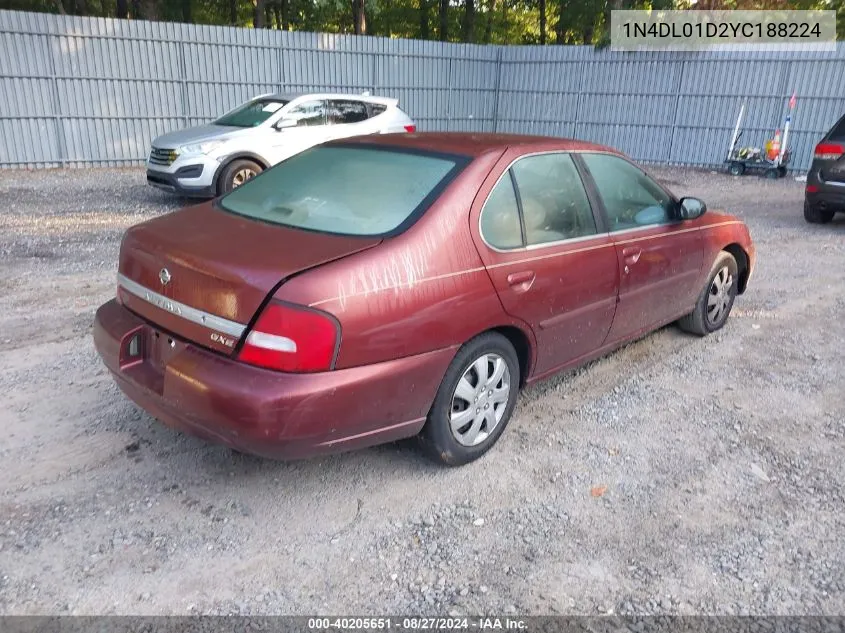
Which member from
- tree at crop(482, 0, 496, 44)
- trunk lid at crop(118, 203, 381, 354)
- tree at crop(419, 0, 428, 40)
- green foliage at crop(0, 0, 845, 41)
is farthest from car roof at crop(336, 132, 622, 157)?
tree at crop(482, 0, 496, 44)

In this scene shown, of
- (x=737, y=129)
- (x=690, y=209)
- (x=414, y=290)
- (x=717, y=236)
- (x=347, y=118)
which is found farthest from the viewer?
(x=737, y=129)

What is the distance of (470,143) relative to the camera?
12.0 ft

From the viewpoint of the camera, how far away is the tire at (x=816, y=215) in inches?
388

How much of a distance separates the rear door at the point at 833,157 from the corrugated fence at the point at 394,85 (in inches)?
272

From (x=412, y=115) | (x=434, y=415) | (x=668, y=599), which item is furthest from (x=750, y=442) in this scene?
(x=412, y=115)

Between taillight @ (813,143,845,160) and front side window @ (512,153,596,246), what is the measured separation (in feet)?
21.7

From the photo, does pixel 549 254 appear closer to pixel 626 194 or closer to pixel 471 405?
Result: pixel 471 405

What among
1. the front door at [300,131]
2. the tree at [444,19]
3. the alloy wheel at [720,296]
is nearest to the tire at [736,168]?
the front door at [300,131]

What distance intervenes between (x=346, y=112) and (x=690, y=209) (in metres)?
7.27

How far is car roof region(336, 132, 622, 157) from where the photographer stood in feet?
11.7

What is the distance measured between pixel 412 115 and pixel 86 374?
14.7m

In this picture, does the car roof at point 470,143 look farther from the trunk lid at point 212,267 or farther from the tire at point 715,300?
the tire at point 715,300

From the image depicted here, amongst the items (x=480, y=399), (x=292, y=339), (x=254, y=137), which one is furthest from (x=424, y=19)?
(x=292, y=339)

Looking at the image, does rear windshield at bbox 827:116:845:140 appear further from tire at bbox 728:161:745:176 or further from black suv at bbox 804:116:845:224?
tire at bbox 728:161:745:176
